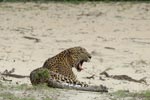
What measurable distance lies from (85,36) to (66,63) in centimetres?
582

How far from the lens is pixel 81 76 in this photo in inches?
476

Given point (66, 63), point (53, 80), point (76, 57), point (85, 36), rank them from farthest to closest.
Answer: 1. point (85, 36)
2. point (76, 57)
3. point (66, 63)
4. point (53, 80)

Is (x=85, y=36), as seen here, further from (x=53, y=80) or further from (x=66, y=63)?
(x=53, y=80)

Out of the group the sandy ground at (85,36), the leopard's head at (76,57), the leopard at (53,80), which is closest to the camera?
the leopard at (53,80)

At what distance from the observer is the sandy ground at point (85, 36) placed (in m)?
12.7

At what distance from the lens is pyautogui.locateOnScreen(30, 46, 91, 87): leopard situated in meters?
9.90

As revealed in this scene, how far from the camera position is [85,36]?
16312 millimetres

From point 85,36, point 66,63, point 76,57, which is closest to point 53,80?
point 66,63

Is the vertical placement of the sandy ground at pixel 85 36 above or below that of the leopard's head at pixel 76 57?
above

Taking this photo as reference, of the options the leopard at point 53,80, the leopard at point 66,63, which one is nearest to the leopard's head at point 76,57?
the leopard at point 66,63

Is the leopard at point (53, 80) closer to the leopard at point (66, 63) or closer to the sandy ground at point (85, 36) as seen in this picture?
the leopard at point (66, 63)

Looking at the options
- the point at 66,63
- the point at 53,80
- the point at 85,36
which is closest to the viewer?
the point at 53,80

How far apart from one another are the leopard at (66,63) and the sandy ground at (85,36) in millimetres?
610

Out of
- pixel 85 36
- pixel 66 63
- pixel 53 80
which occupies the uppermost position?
pixel 85 36
